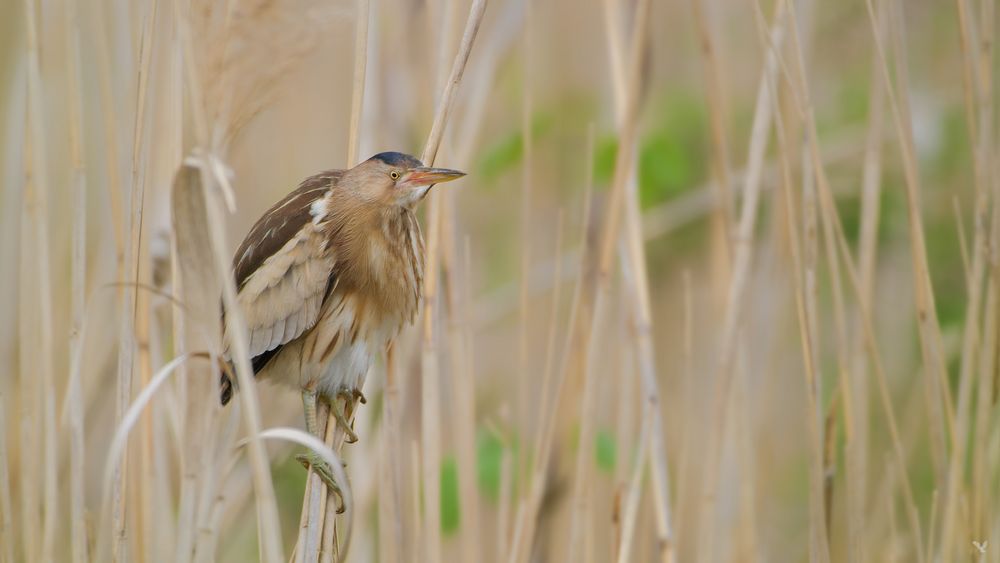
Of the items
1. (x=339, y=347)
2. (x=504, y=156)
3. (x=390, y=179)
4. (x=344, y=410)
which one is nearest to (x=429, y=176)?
(x=390, y=179)

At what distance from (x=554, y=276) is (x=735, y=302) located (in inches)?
20.3

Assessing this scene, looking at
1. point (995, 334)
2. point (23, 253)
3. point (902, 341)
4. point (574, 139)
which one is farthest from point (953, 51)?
point (23, 253)

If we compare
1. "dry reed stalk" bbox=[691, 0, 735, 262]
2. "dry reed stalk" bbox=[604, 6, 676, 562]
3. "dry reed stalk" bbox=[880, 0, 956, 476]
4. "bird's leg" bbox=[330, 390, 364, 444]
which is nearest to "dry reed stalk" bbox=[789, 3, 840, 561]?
"dry reed stalk" bbox=[880, 0, 956, 476]

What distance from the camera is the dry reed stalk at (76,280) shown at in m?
1.55

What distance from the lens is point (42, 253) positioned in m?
1.65

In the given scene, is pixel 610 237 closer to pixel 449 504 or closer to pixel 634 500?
pixel 634 500

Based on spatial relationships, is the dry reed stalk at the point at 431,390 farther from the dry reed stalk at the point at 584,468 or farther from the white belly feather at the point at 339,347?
the dry reed stalk at the point at 584,468

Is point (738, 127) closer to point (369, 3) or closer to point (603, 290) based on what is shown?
point (603, 290)

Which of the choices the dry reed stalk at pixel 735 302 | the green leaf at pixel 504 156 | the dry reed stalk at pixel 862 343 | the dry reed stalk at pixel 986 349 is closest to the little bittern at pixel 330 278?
the dry reed stalk at pixel 735 302

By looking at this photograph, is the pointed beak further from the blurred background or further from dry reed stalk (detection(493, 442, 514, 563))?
dry reed stalk (detection(493, 442, 514, 563))

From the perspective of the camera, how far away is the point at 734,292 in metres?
1.94

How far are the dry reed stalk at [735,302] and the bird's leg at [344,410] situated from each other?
67 centimetres

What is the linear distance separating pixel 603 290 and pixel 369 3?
25.6 inches

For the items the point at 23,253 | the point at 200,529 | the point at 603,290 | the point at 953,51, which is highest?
the point at 953,51
